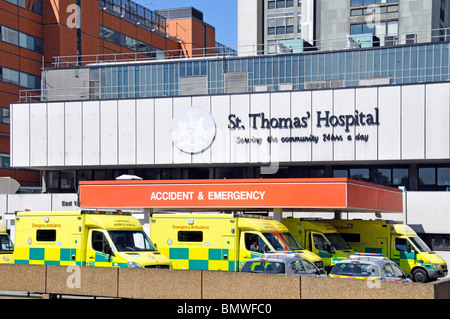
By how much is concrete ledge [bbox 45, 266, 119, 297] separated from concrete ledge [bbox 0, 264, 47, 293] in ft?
0.89

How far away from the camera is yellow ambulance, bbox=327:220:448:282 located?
32.1m

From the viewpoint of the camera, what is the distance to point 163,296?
18.7 meters

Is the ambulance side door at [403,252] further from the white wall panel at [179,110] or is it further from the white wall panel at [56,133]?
the white wall panel at [56,133]

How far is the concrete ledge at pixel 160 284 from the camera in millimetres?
18516

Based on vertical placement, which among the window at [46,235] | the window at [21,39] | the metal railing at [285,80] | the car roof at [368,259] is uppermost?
the window at [21,39]

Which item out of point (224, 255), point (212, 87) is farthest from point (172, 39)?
point (224, 255)

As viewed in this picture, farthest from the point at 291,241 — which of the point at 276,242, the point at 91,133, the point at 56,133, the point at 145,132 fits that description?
the point at 56,133

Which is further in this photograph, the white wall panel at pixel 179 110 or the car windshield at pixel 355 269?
the white wall panel at pixel 179 110

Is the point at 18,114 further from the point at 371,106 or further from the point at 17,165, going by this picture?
the point at 371,106

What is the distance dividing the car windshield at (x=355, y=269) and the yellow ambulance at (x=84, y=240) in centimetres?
579

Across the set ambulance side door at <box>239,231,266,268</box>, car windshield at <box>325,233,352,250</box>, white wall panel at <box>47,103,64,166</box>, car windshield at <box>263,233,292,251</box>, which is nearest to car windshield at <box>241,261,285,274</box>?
ambulance side door at <box>239,231,266,268</box>

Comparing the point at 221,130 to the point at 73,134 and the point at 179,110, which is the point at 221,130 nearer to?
the point at 179,110

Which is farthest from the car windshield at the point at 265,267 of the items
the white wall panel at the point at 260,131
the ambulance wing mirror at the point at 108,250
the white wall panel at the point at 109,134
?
the white wall panel at the point at 109,134
